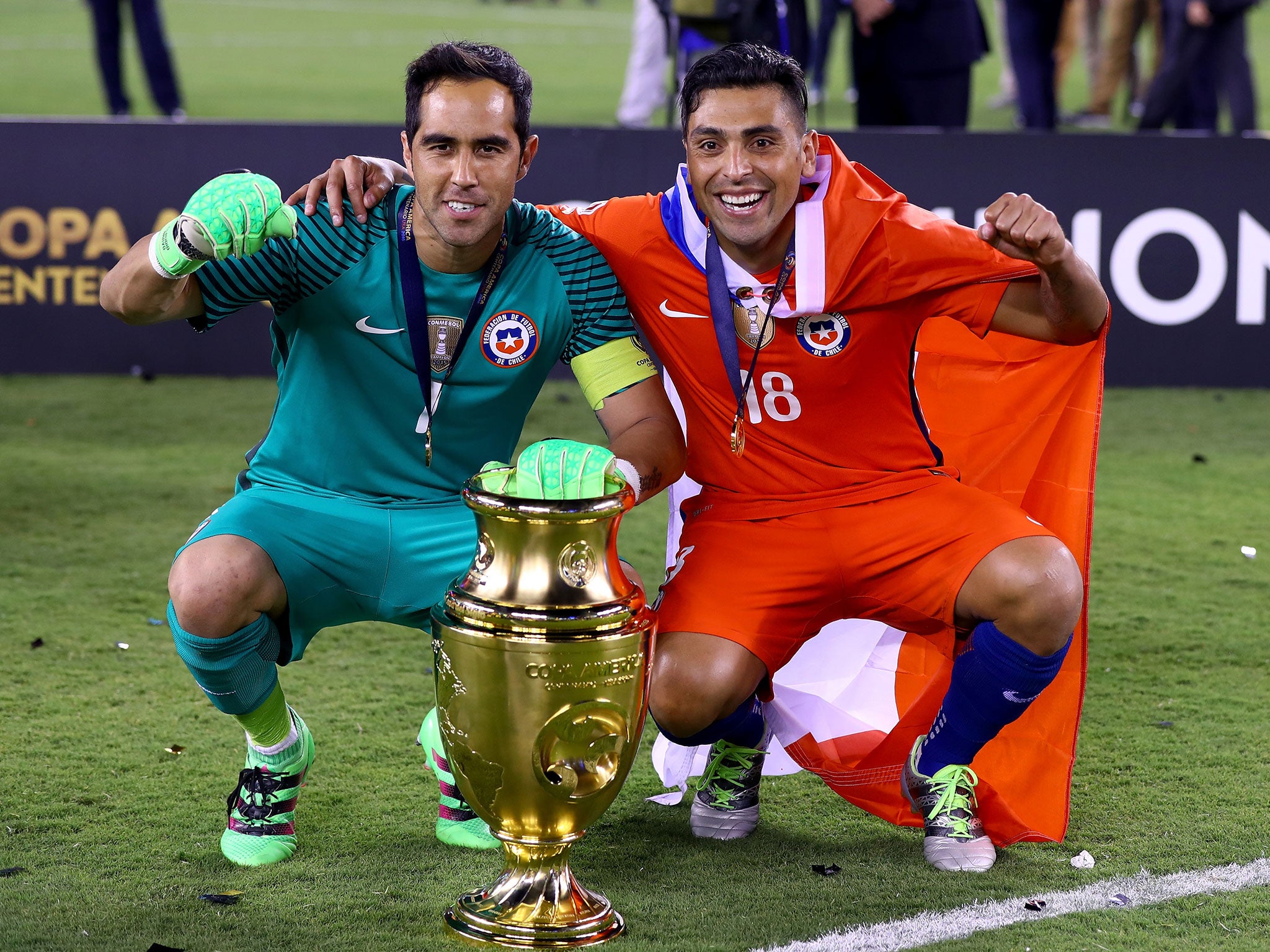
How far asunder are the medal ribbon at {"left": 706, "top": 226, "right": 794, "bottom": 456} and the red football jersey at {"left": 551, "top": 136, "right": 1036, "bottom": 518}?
19mm

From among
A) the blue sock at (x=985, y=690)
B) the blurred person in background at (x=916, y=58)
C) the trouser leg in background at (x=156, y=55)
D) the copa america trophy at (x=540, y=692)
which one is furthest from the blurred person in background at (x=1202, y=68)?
the copa america trophy at (x=540, y=692)

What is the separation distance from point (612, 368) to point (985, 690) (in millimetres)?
905

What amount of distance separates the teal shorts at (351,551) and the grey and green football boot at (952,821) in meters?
0.98

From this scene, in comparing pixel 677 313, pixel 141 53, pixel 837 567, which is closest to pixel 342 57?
pixel 141 53

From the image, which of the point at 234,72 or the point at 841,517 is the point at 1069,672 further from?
the point at 234,72

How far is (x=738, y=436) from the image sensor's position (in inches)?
123

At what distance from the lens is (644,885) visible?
287 centimetres

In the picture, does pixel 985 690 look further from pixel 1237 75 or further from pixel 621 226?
pixel 1237 75

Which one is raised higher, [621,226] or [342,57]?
[342,57]

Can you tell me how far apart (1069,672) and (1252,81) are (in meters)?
7.39

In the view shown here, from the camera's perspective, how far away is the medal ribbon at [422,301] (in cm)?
295

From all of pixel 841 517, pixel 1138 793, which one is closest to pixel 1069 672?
pixel 1138 793

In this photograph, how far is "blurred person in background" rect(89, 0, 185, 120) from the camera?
9883 mm

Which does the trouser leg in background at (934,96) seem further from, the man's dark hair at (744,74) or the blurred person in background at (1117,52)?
the blurred person in background at (1117,52)
